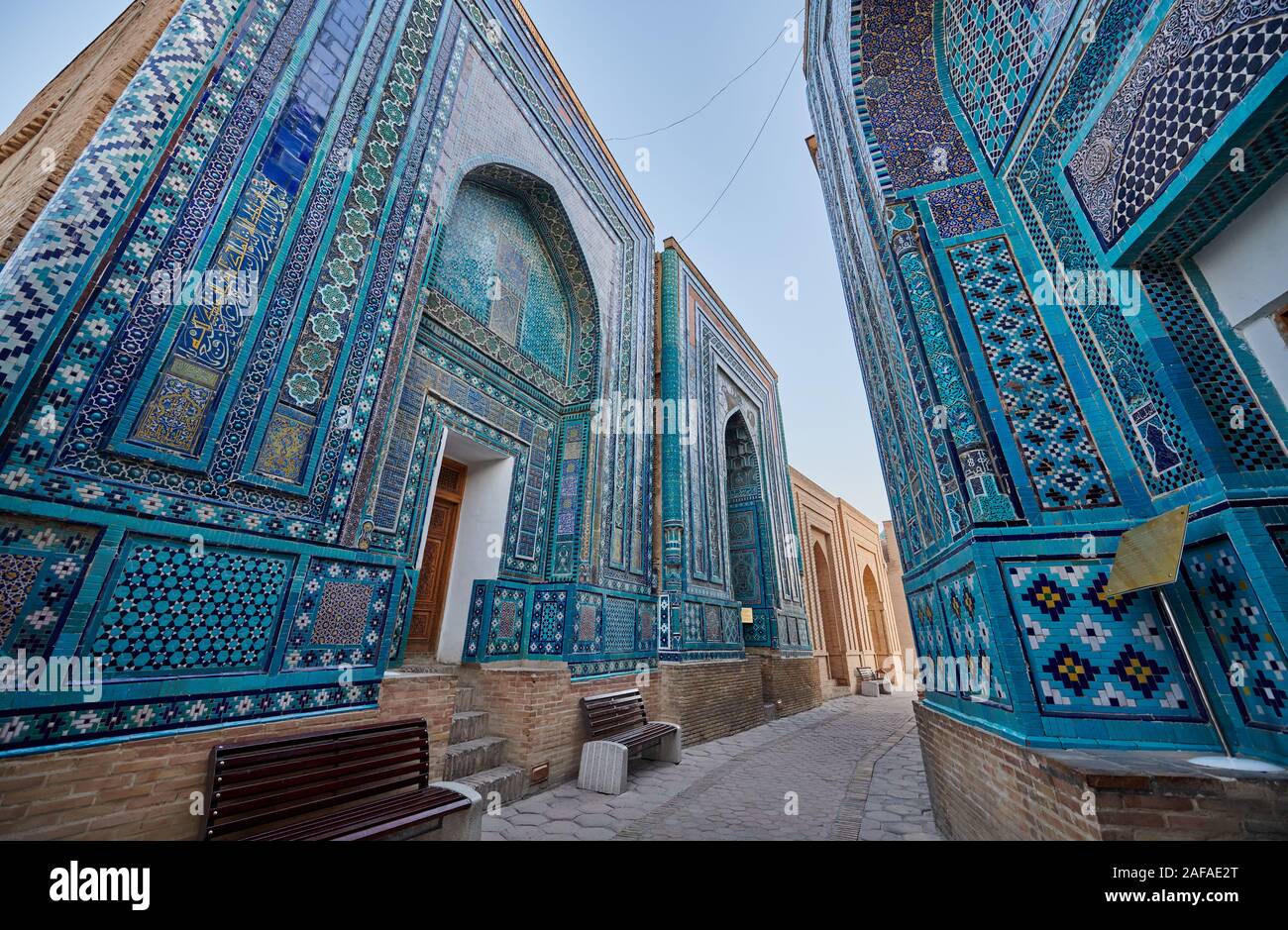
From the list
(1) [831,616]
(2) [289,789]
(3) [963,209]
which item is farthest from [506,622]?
(1) [831,616]

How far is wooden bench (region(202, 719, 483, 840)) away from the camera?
92.4 inches

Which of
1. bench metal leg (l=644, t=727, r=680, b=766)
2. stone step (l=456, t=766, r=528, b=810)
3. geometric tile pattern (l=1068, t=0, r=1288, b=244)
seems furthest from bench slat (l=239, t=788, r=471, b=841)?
geometric tile pattern (l=1068, t=0, r=1288, b=244)

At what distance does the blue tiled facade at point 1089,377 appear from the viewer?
89.4 inches

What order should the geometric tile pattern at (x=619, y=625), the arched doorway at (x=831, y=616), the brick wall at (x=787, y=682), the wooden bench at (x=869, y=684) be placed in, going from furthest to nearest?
the arched doorway at (x=831, y=616)
the wooden bench at (x=869, y=684)
the brick wall at (x=787, y=682)
the geometric tile pattern at (x=619, y=625)

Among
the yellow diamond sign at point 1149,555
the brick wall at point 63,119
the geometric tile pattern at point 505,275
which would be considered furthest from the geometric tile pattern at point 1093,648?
the brick wall at point 63,119

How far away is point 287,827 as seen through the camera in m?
2.40

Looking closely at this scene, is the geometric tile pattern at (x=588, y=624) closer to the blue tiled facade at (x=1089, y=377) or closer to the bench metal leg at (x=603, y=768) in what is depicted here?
the bench metal leg at (x=603, y=768)

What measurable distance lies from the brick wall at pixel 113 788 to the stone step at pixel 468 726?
201 centimetres

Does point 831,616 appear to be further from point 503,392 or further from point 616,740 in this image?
point 503,392

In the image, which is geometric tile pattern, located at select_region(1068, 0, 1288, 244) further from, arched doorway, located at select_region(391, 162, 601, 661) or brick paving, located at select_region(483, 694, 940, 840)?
arched doorway, located at select_region(391, 162, 601, 661)

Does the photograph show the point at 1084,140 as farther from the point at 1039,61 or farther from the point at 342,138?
the point at 342,138

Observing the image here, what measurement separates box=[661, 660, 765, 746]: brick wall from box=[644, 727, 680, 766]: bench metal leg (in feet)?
3.34
